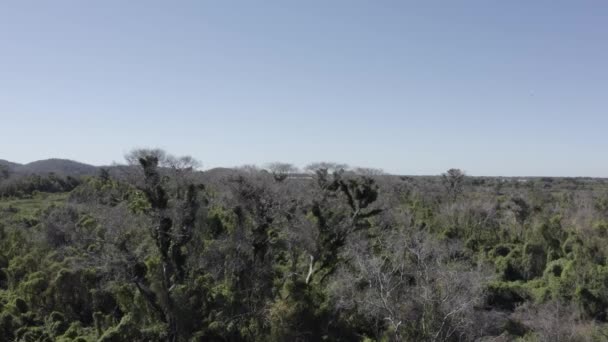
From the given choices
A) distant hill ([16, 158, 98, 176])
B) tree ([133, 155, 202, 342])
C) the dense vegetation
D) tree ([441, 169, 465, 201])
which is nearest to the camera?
the dense vegetation

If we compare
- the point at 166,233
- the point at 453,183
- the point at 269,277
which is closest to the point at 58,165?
the point at 453,183

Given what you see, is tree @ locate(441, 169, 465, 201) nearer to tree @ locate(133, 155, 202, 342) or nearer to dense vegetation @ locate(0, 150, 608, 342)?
dense vegetation @ locate(0, 150, 608, 342)

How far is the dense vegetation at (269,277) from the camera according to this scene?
64.5 ft

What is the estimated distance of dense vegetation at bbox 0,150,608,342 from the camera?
64.5ft

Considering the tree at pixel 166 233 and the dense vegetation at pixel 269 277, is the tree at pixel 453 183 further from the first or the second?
the tree at pixel 166 233

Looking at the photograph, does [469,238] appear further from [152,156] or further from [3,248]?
[3,248]

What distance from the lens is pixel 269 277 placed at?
25578mm

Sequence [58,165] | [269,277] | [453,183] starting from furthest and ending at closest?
[58,165] → [453,183] → [269,277]

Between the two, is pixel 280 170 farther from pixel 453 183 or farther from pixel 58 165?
pixel 58 165

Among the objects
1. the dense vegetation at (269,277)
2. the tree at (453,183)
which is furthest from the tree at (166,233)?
the tree at (453,183)

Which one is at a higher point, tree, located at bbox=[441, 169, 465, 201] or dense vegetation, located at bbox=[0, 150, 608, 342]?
tree, located at bbox=[441, 169, 465, 201]

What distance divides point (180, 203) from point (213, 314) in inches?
A: 213

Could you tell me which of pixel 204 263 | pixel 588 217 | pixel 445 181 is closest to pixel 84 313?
pixel 204 263

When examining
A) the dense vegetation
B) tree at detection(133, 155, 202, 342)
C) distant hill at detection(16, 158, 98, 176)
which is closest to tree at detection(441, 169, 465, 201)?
the dense vegetation
